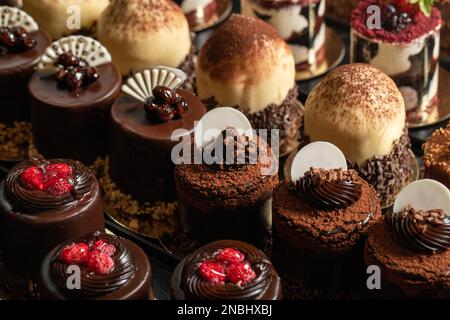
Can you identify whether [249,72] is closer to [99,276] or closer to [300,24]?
[300,24]

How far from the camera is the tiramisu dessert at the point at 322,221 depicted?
2.89m

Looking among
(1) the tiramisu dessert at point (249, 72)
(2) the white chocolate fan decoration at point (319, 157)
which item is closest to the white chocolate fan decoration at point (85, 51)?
(1) the tiramisu dessert at point (249, 72)

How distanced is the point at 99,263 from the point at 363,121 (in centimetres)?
133

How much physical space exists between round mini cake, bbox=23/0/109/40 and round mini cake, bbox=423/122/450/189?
192 centimetres

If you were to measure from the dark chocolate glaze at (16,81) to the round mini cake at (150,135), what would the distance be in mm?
575

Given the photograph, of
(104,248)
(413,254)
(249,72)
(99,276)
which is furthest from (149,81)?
(413,254)

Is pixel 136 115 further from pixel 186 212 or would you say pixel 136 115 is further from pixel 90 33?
pixel 90 33

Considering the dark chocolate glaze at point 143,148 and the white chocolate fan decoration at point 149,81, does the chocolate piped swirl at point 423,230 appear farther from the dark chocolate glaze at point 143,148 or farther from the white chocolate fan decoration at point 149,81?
the white chocolate fan decoration at point 149,81

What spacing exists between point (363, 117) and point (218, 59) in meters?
0.75

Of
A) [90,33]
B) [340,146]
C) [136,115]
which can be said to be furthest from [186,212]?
[90,33]

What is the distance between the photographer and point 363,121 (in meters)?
3.40

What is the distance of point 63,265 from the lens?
2.71m

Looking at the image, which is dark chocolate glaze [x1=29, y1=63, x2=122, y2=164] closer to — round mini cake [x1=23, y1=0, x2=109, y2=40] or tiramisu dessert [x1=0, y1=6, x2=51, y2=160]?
tiramisu dessert [x1=0, y1=6, x2=51, y2=160]

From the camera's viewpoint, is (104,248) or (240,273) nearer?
(240,273)
